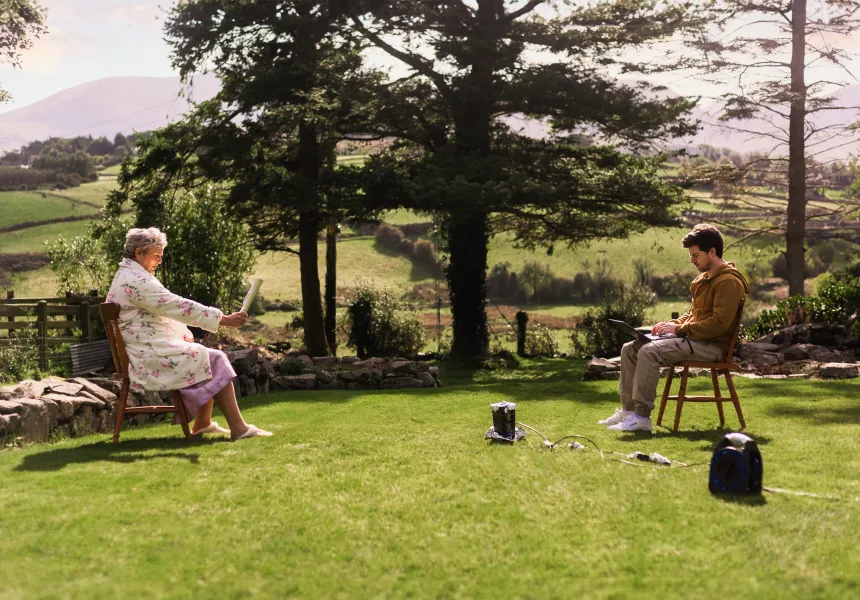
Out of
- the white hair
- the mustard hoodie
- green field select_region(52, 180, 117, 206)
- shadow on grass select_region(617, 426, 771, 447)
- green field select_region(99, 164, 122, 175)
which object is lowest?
shadow on grass select_region(617, 426, 771, 447)

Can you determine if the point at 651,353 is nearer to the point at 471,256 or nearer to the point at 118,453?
the point at 118,453

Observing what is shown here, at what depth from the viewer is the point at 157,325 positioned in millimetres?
6934

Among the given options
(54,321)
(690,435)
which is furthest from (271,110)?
(690,435)

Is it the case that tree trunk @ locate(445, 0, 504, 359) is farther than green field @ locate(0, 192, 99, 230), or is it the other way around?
green field @ locate(0, 192, 99, 230)

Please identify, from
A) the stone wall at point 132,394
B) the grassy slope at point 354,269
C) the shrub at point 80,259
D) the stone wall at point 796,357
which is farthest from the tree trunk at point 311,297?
the grassy slope at point 354,269

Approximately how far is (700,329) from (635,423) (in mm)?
1032

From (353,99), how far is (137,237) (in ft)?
39.3

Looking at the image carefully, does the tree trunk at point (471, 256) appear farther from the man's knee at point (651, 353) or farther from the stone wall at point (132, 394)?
the man's knee at point (651, 353)

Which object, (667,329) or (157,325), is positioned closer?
(157,325)

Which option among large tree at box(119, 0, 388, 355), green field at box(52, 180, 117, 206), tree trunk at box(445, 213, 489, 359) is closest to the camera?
large tree at box(119, 0, 388, 355)

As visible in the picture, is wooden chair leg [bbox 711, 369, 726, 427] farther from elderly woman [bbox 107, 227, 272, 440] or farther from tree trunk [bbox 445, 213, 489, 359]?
tree trunk [bbox 445, 213, 489, 359]

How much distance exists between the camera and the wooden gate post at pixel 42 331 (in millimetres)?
14289

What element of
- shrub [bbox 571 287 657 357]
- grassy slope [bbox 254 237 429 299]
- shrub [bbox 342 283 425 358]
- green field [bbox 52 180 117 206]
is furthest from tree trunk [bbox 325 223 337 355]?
green field [bbox 52 180 117 206]

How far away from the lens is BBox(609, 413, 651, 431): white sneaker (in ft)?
24.7
